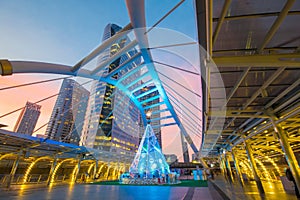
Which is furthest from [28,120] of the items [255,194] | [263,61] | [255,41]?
[263,61]

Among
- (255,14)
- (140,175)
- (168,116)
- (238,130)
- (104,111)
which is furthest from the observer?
(104,111)

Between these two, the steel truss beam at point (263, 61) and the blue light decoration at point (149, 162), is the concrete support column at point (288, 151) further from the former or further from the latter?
the blue light decoration at point (149, 162)

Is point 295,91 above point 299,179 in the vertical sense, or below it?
above

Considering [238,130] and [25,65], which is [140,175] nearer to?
[238,130]

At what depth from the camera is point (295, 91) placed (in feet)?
20.1

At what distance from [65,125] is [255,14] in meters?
112

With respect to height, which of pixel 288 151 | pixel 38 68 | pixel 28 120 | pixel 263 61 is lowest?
pixel 288 151

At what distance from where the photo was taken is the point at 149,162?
18906mm

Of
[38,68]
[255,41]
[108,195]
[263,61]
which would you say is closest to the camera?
[263,61]

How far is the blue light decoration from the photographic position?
1811 cm

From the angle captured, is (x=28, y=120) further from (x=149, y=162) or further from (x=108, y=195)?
(x=108, y=195)

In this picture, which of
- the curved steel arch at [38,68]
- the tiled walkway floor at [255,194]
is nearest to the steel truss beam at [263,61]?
the curved steel arch at [38,68]

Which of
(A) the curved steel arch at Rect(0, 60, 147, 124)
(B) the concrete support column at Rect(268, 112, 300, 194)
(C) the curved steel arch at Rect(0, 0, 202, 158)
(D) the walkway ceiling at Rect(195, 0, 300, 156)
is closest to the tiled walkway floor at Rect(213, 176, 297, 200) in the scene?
(B) the concrete support column at Rect(268, 112, 300, 194)

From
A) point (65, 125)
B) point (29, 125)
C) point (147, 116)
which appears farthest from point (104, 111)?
point (29, 125)
